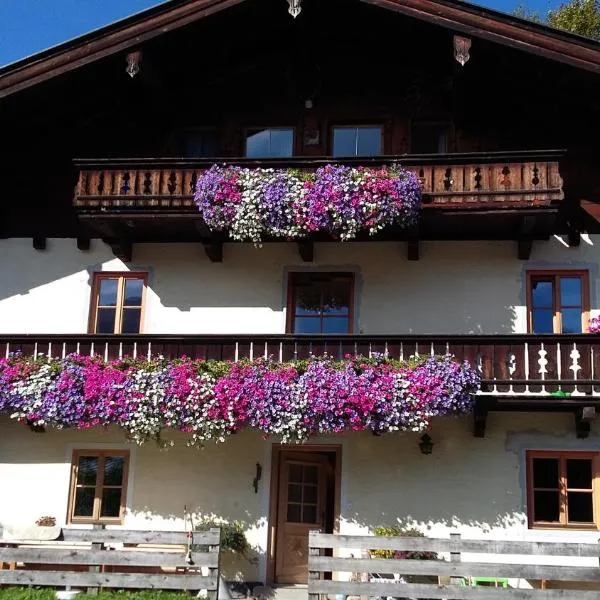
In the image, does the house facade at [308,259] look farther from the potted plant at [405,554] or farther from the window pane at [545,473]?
the potted plant at [405,554]

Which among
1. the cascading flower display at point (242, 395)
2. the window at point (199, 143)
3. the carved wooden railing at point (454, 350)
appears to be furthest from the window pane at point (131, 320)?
the window at point (199, 143)

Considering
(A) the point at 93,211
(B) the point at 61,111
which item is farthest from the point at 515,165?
(B) the point at 61,111

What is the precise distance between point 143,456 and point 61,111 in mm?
6009

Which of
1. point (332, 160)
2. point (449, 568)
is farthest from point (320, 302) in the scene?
point (449, 568)

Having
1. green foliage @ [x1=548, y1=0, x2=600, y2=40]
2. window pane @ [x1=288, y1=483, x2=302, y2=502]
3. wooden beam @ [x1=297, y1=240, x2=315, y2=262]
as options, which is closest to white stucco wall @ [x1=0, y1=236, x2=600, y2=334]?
wooden beam @ [x1=297, y1=240, x2=315, y2=262]

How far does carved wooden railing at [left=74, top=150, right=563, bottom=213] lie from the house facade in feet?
0.11

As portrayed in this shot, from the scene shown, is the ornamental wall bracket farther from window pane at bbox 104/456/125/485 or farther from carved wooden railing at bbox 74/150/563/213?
window pane at bbox 104/456/125/485

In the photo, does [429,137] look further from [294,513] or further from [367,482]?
[294,513]

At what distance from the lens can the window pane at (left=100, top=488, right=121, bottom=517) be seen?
44.8 ft

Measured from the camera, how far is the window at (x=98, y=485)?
44.8ft

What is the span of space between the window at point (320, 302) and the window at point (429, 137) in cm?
244

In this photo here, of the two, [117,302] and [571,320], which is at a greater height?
[117,302]

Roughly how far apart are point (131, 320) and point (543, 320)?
6538 mm

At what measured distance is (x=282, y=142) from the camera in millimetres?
14953
